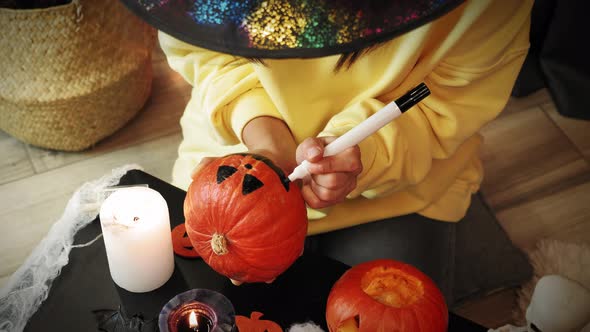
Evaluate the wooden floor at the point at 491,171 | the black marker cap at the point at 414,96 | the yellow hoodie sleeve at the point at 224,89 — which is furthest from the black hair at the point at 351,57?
the wooden floor at the point at 491,171

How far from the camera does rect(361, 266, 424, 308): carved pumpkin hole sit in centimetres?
71

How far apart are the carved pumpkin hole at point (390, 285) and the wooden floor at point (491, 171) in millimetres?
624

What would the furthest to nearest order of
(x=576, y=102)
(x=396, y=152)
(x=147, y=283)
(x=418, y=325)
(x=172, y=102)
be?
1. (x=172, y=102)
2. (x=576, y=102)
3. (x=396, y=152)
4. (x=147, y=283)
5. (x=418, y=325)

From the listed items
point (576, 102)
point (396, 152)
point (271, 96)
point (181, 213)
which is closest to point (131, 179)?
point (181, 213)

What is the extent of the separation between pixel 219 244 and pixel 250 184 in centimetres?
8

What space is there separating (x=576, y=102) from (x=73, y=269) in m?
1.38

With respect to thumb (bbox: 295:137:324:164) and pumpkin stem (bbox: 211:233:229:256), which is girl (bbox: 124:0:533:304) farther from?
pumpkin stem (bbox: 211:233:229:256)

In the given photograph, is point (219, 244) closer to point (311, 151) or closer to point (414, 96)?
point (311, 151)

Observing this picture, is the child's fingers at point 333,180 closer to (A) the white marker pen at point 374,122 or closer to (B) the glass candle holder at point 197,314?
(A) the white marker pen at point 374,122

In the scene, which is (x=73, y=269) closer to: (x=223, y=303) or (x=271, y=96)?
(x=223, y=303)

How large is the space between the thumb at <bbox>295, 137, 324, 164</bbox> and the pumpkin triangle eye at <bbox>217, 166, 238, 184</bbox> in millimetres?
82

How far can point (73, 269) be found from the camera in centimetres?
80

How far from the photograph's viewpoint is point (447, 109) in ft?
3.03

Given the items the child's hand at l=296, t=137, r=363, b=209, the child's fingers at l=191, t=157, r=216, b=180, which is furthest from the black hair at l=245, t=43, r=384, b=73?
the child's fingers at l=191, t=157, r=216, b=180
